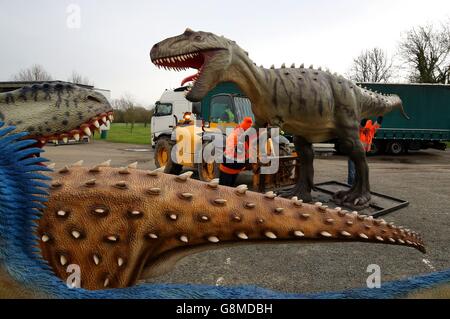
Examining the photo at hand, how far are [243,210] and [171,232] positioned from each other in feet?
0.90

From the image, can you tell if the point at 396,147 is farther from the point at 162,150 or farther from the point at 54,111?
the point at 54,111

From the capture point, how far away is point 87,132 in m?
1.22

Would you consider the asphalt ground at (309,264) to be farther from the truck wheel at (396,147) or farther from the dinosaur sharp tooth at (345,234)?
the truck wheel at (396,147)

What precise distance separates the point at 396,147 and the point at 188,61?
15920mm

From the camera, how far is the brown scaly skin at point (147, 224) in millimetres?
1167

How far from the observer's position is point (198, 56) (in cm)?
343

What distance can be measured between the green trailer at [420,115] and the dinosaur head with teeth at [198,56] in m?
14.3

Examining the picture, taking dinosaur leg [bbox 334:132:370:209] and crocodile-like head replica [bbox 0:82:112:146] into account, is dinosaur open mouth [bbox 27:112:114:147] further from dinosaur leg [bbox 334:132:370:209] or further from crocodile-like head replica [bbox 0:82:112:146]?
dinosaur leg [bbox 334:132:370:209]

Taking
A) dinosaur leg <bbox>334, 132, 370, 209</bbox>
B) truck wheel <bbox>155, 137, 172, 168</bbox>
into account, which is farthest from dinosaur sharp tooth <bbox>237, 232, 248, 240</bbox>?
truck wheel <bbox>155, 137, 172, 168</bbox>

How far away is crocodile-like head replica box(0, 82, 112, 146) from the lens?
3.70 ft

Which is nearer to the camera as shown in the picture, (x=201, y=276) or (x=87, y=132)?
(x=87, y=132)

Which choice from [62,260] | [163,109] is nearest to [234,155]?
[62,260]
